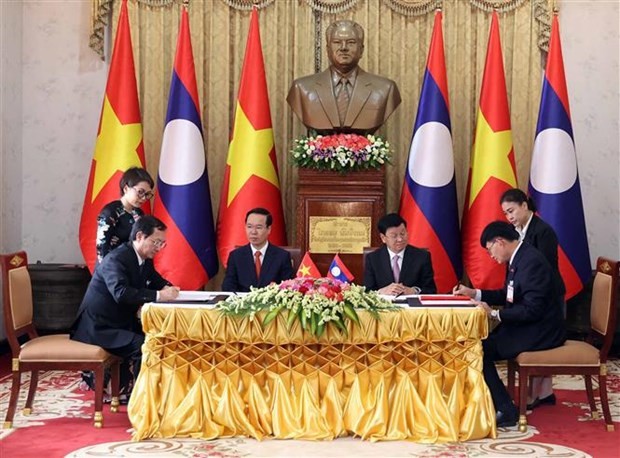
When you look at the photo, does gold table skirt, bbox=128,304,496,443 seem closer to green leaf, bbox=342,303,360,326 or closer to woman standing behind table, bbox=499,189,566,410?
green leaf, bbox=342,303,360,326

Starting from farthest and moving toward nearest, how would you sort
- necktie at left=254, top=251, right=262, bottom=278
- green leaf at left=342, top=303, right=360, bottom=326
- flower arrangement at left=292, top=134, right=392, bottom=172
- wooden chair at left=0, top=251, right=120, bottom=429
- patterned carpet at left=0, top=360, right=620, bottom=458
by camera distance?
flower arrangement at left=292, top=134, right=392, bottom=172 → necktie at left=254, top=251, right=262, bottom=278 → wooden chair at left=0, top=251, right=120, bottom=429 → green leaf at left=342, top=303, right=360, bottom=326 → patterned carpet at left=0, top=360, right=620, bottom=458

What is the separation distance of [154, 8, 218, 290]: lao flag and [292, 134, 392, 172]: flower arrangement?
843mm

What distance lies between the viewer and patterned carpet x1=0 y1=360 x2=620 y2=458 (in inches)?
161

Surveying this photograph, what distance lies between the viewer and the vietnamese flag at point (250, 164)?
6672 millimetres

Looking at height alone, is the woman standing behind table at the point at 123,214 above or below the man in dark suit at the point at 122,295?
above

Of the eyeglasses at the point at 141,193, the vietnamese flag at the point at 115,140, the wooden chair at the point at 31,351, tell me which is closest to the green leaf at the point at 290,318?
the wooden chair at the point at 31,351

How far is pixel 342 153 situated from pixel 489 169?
3.88ft

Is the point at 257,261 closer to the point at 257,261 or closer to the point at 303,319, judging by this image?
the point at 257,261

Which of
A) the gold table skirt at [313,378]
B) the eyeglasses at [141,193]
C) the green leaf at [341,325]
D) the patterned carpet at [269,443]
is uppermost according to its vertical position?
the eyeglasses at [141,193]

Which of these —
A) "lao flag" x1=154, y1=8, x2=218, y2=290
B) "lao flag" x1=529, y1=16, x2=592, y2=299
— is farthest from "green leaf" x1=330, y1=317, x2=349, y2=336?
"lao flag" x1=529, y1=16, x2=592, y2=299

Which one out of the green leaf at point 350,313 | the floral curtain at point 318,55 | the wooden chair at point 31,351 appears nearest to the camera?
the green leaf at point 350,313

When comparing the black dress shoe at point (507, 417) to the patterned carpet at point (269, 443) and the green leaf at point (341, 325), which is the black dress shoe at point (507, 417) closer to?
the patterned carpet at point (269, 443)

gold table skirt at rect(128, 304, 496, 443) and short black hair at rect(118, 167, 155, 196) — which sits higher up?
short black hair at rect(118, 167, 155, 196)

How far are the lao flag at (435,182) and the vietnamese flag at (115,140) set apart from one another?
79.9 inches
